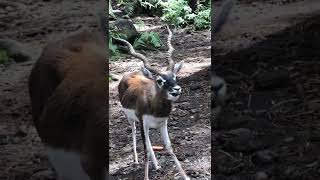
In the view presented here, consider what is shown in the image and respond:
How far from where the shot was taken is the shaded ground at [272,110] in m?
2.64

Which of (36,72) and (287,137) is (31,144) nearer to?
(36,72)

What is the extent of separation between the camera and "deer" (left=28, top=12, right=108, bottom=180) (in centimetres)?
241

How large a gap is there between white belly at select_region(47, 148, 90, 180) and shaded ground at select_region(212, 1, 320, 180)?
0.64m

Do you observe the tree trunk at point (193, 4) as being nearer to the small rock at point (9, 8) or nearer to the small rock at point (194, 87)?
the small rock at point (194, 87)

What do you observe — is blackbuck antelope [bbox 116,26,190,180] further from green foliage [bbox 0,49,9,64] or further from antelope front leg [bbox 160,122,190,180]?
green foliage [bbox 0,49,9,64]

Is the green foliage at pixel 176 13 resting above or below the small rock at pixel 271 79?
above

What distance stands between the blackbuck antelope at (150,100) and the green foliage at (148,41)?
490 mm

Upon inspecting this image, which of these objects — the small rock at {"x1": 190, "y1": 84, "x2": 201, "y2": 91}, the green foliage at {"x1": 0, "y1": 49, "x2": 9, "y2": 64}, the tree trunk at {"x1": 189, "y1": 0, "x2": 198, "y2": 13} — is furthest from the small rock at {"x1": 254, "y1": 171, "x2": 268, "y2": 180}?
the tree trunk at {"x1": 189, "y1": 0, "x2": 198, "y2": 13}

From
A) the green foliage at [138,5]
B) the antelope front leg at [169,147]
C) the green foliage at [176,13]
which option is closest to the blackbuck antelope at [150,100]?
the antelope front leg at [169,147]

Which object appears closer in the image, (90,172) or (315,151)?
(90,172)

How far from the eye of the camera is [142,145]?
2.56 meters

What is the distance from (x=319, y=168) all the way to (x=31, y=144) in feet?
4.23

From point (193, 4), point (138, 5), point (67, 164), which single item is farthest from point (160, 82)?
point (193, 4)

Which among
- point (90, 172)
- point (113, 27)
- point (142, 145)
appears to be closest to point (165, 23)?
point (113, 27)
